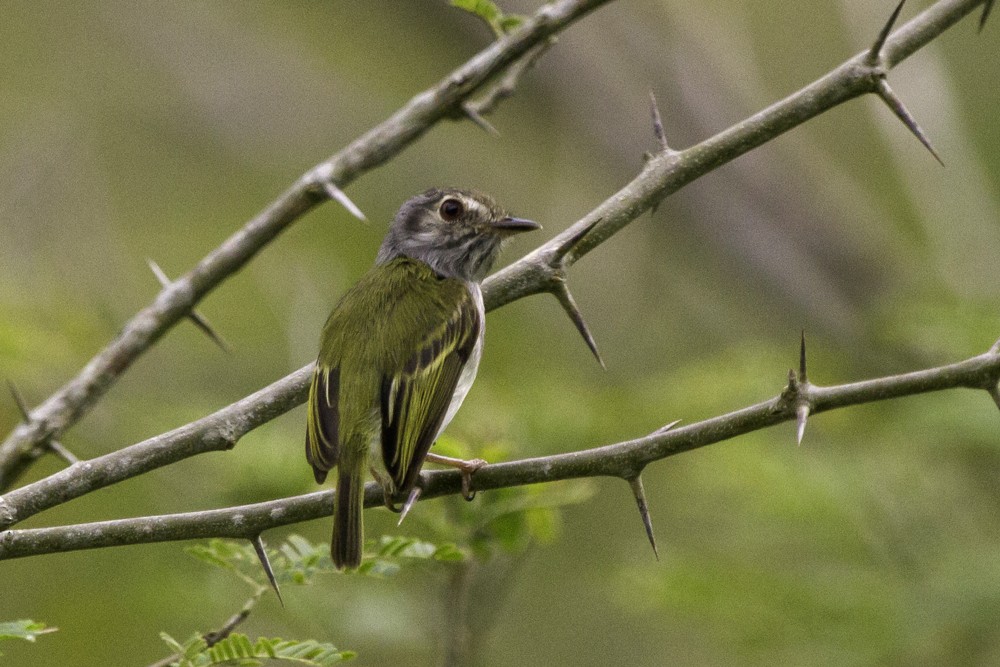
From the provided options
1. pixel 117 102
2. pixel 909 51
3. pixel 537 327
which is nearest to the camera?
pixel 909 51

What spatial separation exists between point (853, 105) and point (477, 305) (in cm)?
965

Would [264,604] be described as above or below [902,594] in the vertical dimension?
above

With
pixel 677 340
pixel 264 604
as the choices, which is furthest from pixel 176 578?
pixel 677 340

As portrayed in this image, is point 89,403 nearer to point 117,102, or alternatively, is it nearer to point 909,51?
point 909,51

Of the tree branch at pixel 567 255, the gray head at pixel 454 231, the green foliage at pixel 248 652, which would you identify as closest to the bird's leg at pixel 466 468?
the tree branch at pixel 567 255

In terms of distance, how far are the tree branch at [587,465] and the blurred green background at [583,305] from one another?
1573 mm

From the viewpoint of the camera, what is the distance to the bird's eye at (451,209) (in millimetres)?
5795

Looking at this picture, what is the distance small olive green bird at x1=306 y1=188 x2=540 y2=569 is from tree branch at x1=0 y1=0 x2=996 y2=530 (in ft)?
0.79

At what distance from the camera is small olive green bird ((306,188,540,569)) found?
14.0 feet

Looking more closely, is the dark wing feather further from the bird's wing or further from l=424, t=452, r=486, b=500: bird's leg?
l=424, t=452, r=486, b=500: bird's leg

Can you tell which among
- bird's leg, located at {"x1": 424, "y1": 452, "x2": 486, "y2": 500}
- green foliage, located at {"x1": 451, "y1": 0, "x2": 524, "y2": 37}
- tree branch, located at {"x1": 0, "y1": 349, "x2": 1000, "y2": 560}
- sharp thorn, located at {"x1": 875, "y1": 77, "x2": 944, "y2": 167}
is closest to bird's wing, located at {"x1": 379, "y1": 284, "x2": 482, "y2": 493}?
bird's leg, located at {"x1": 424, "y1": 452, "x2": 486, "y2": 500}

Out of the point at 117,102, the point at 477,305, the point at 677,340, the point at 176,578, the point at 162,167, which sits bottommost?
the point at 677,340

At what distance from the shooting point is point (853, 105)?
13461 millimetres

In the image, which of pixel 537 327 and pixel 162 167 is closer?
pixel 537 327
